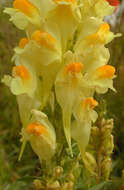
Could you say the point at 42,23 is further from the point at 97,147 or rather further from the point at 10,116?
the point at 10,116

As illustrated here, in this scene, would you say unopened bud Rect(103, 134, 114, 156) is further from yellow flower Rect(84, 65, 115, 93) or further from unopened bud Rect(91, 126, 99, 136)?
yellow flower Rect(84, 65, 115, 93)

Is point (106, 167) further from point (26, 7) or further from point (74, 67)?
point (26, 7)

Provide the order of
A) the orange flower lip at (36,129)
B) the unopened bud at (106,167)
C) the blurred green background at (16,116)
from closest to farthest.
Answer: the orange flower lip at (36,129)
the unopened bud at (106,167)
the blurred green background at (16,116)

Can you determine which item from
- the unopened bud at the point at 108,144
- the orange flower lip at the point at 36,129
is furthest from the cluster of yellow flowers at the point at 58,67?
the unopened bud at the point at 108,144

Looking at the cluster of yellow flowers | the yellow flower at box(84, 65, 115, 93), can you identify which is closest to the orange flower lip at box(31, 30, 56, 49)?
the cluster of yellow flowers

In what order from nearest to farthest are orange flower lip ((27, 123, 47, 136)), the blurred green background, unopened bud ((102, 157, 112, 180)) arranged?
orange flower lip ((27, 123, 47, 136)) → unopened bud ((102, 157, 112, 180)) → the blurred green background

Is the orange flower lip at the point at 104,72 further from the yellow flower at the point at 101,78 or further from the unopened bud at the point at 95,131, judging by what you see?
the unopened bud at the point at 95,131

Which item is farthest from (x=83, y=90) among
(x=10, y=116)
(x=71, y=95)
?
(x=10, y=116)
